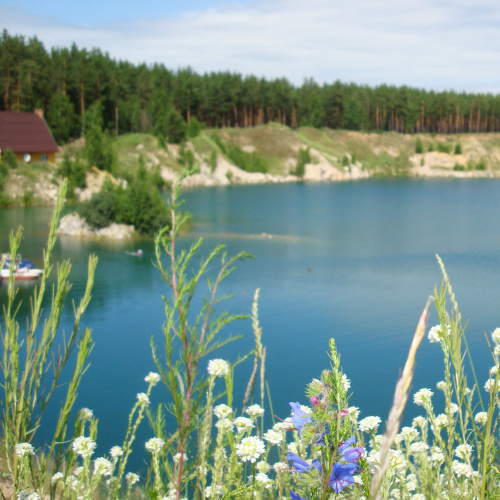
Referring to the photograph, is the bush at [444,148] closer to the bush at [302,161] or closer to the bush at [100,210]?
the bush at [302,161]

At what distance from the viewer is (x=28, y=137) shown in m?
43.6

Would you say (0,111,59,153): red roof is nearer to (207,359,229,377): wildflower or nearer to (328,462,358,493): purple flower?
(207,359,229,377): wildflower

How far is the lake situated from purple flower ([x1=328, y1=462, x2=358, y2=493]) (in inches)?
Answer: 10.9

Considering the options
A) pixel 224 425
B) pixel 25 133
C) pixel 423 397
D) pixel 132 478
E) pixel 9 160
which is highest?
pixel 25 133

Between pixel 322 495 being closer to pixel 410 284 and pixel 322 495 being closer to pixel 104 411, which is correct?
pixel 104 411

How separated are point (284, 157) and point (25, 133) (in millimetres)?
32787

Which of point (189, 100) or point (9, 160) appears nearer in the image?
point (9, 160)

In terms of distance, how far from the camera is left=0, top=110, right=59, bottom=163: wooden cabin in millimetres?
42125

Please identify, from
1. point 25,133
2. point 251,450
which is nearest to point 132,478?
point 251,450

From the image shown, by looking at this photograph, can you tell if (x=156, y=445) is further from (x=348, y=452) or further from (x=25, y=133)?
(x=25, y=133)

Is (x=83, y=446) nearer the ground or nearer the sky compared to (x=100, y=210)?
nearer the sky

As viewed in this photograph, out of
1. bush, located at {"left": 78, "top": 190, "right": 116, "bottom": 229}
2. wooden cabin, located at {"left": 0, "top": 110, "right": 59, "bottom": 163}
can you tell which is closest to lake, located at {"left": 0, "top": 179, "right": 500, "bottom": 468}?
bush, located at {"left": 78, "top": 190, "right": 116, "bottom": 229}

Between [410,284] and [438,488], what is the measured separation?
17310mm

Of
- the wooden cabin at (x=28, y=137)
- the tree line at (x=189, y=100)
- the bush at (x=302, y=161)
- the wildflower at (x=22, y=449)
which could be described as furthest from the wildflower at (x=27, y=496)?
the bush at (x=302, y=161)
